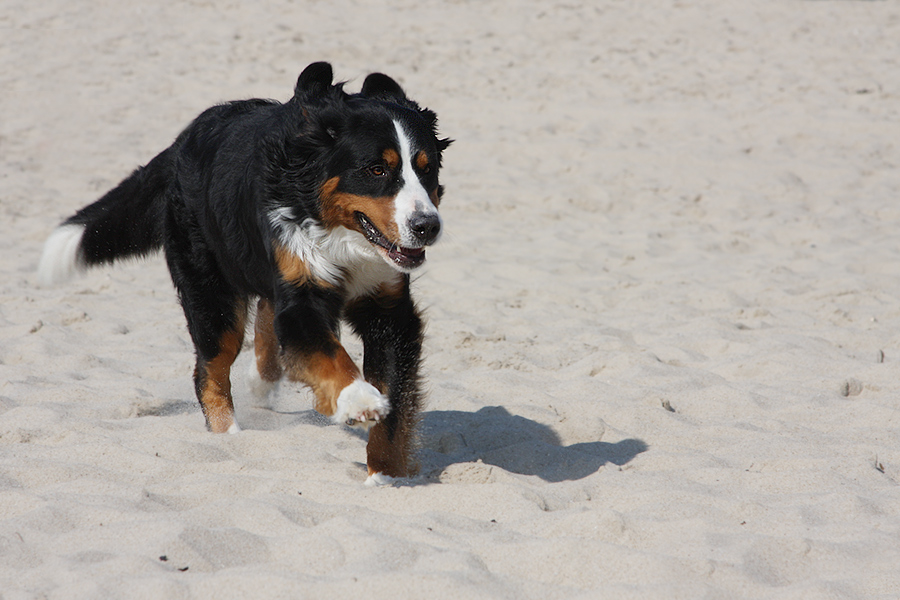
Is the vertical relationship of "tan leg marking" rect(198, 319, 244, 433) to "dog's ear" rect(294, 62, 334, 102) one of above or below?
below

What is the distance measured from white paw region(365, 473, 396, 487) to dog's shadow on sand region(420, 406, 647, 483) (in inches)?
8.3

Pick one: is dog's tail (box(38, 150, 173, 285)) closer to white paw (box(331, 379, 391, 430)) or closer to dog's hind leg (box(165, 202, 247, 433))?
dog's hind leg (box(165, 202, 247, 433))

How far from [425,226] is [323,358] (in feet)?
2.23

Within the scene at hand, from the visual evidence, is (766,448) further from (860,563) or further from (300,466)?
(300,466)

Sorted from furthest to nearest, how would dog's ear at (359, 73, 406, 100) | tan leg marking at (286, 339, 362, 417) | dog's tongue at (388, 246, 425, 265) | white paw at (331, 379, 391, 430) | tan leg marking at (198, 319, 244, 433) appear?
tan leg marking at (198, 319, 244, 433) → dog's ear at (359, 73, 406, 100) → dog's tongue at (388, 246, 425, 265) → tan leg marking at (286, 339, 362, 417) → white paw at (331, 379, 391, 430)

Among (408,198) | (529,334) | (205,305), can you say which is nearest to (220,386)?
(205,305)

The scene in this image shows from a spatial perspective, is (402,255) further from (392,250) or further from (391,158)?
(391,158)

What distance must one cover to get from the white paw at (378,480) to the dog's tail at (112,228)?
6.80 ft

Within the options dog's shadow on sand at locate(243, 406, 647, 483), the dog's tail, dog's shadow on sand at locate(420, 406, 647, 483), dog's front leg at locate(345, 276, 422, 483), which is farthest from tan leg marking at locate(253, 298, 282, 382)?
dog's front leg at locate(345, 276, 422, 483)

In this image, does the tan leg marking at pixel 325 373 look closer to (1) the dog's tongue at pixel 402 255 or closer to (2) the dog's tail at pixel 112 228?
(1) the dog's tongue at pixel 402 255

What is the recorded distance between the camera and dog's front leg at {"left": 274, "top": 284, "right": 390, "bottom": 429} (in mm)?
3156

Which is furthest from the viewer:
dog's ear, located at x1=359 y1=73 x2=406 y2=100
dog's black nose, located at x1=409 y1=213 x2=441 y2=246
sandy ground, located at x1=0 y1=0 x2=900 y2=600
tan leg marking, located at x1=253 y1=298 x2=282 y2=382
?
tan leg marking, located at x1=253 y1=298 x2=282 y2=382


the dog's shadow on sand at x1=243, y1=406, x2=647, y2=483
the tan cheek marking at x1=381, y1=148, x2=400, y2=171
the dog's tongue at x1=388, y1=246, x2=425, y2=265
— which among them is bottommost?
the dog's shadow on sand at x1=243, y1=406, x2=647, y2=483

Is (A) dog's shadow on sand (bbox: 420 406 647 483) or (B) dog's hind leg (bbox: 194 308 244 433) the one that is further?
(B) dog's hind leg (bbox: 194 308 244 433)
